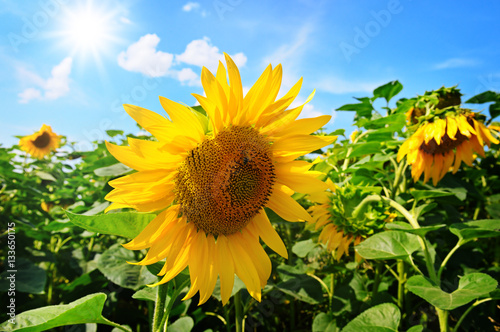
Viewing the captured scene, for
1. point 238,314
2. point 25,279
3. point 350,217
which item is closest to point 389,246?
point 350,217

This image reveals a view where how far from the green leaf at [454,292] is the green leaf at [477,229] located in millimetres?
152

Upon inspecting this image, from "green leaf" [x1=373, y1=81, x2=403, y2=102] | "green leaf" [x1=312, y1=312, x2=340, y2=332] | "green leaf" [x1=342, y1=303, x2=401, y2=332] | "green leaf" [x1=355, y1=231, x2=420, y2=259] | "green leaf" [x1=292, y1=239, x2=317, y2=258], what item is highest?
"green leaf" [x1=373, y1=81, x2=403, y2=102]

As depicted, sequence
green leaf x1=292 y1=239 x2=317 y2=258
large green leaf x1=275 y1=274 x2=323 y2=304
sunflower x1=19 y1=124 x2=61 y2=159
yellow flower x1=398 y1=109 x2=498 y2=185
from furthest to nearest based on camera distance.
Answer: sunflower x1=19 y1=124 x2=61 y2=159 → green leaf x1=292 y1=239 x2=317 y2=258 → yellow flower x1=398 y1=109 x2=498 y2=185 → large green leaf x1=275 y1=274 x2=323 y2=304

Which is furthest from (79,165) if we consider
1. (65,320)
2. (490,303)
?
A: (490,303)

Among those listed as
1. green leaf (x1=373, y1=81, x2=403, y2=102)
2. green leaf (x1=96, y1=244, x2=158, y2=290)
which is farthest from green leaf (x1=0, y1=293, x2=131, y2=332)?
green leaf (x1=373, y1=81, x2=403, y2=102)

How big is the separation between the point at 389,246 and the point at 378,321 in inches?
10.3

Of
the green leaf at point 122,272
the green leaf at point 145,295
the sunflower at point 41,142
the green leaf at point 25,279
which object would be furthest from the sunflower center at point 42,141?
the green leaf at point 145,295

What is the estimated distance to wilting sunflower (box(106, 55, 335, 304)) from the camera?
0.72 metres

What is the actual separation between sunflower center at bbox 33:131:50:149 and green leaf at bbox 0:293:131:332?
477 cm

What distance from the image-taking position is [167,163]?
0.76 m

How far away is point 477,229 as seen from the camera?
1.03 metres

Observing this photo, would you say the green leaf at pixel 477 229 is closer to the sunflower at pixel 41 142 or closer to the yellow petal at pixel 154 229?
the yellow petal at pixel 154 229

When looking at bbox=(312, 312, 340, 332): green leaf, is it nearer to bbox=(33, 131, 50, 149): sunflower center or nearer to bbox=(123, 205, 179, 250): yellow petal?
bbox=(123, 205, 179, 250): yellow petal

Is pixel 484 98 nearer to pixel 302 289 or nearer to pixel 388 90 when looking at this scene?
pixel 388 90
